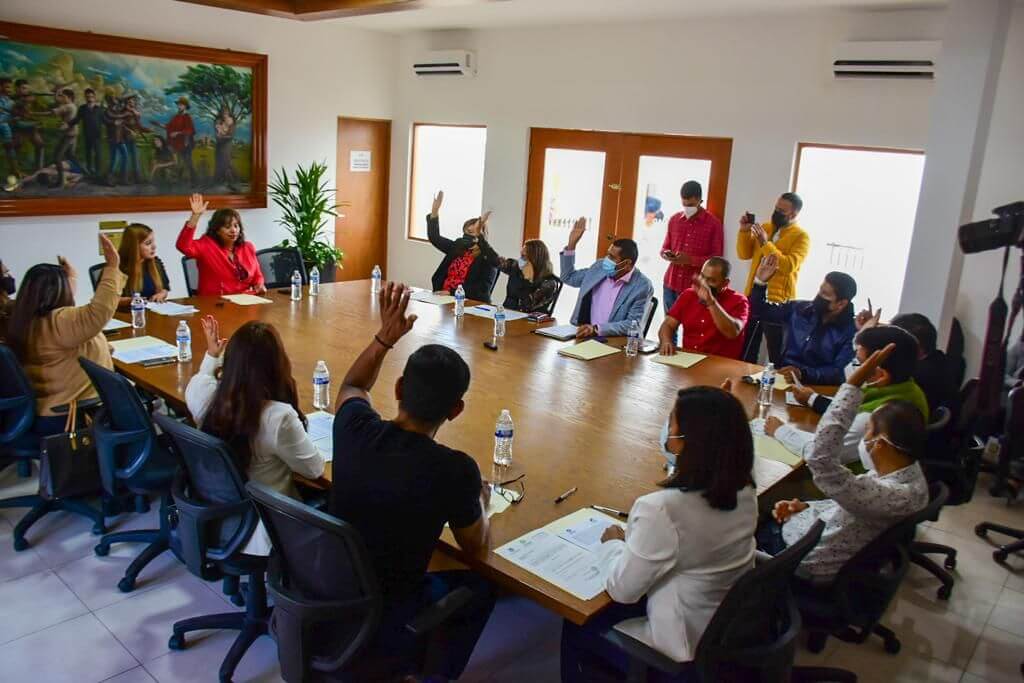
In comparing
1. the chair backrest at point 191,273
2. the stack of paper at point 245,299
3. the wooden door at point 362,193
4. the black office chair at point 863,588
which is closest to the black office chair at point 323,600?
the black office chair at point 863,588

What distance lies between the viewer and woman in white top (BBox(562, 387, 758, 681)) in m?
1.97

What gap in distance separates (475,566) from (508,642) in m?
0.97

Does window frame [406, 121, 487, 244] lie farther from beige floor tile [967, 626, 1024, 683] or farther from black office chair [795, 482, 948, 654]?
black office chair [795, 482, 948, 654]

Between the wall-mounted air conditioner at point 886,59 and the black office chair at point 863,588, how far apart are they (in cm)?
406

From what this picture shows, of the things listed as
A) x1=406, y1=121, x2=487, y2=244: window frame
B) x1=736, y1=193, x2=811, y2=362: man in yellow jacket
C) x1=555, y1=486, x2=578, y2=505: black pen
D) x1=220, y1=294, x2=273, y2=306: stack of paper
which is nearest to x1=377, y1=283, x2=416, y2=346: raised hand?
x1=555, y1=486, x2=578, y2=505: black pen

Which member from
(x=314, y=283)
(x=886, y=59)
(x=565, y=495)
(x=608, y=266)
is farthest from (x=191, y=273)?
(x=886, y=59)

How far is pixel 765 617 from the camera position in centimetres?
208

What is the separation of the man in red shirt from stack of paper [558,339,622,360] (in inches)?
12.0

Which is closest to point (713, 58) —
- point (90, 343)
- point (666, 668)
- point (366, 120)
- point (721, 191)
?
point (721, 191)

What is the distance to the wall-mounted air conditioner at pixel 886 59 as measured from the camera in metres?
5.59

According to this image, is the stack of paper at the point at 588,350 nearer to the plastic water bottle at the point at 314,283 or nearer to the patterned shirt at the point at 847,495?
the patterned shirt at the point at 847,495

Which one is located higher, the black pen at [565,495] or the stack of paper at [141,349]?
the stack of paper at [141,349]

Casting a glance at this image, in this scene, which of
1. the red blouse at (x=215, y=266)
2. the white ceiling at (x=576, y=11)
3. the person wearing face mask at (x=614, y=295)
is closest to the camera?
the person wearing face mask at (x=614, y=295)

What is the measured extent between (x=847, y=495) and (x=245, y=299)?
3.87m
